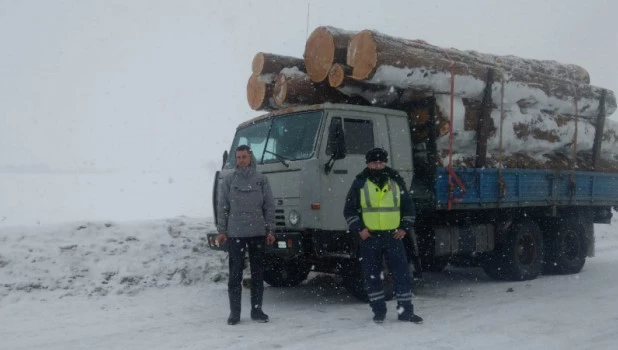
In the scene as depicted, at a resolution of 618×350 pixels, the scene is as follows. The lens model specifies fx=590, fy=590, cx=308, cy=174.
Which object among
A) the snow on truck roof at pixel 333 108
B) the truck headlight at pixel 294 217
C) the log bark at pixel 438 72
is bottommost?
the truck headlight at pixel 294 217

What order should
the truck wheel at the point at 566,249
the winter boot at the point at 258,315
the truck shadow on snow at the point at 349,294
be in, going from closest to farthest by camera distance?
the winter boot at the point at 258,315, the truck shadow on snow at the point at 349,294, the truck wheel at the point at 566,249

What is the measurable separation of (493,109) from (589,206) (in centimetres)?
346

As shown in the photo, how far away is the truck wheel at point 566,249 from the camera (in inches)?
396

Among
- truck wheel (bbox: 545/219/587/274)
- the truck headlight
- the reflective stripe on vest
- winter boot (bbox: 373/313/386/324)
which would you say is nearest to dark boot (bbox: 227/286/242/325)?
Result: the truck headlight

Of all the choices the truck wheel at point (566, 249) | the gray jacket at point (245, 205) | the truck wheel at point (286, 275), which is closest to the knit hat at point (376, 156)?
the gray jacket at point (245, 205)

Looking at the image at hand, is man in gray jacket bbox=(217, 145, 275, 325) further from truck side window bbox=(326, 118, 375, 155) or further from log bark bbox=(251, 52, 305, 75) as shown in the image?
log bark bbox=(251, 52, 305, 75)

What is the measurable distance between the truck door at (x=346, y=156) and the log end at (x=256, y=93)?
5.28ft

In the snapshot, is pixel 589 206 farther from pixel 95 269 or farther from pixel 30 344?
pixel 30 344

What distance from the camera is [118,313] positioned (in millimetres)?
6496

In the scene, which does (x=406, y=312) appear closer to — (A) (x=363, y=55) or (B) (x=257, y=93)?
(A) (x=363, y=55)

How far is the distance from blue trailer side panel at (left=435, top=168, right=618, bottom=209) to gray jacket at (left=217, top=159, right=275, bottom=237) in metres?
2.52

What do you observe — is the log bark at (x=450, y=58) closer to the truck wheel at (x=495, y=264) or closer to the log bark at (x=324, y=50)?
the log bark at (x=324, y=50)

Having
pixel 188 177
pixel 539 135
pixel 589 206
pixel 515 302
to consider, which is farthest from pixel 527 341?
pixel 188 177

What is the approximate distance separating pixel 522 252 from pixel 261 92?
4888 millimetres
